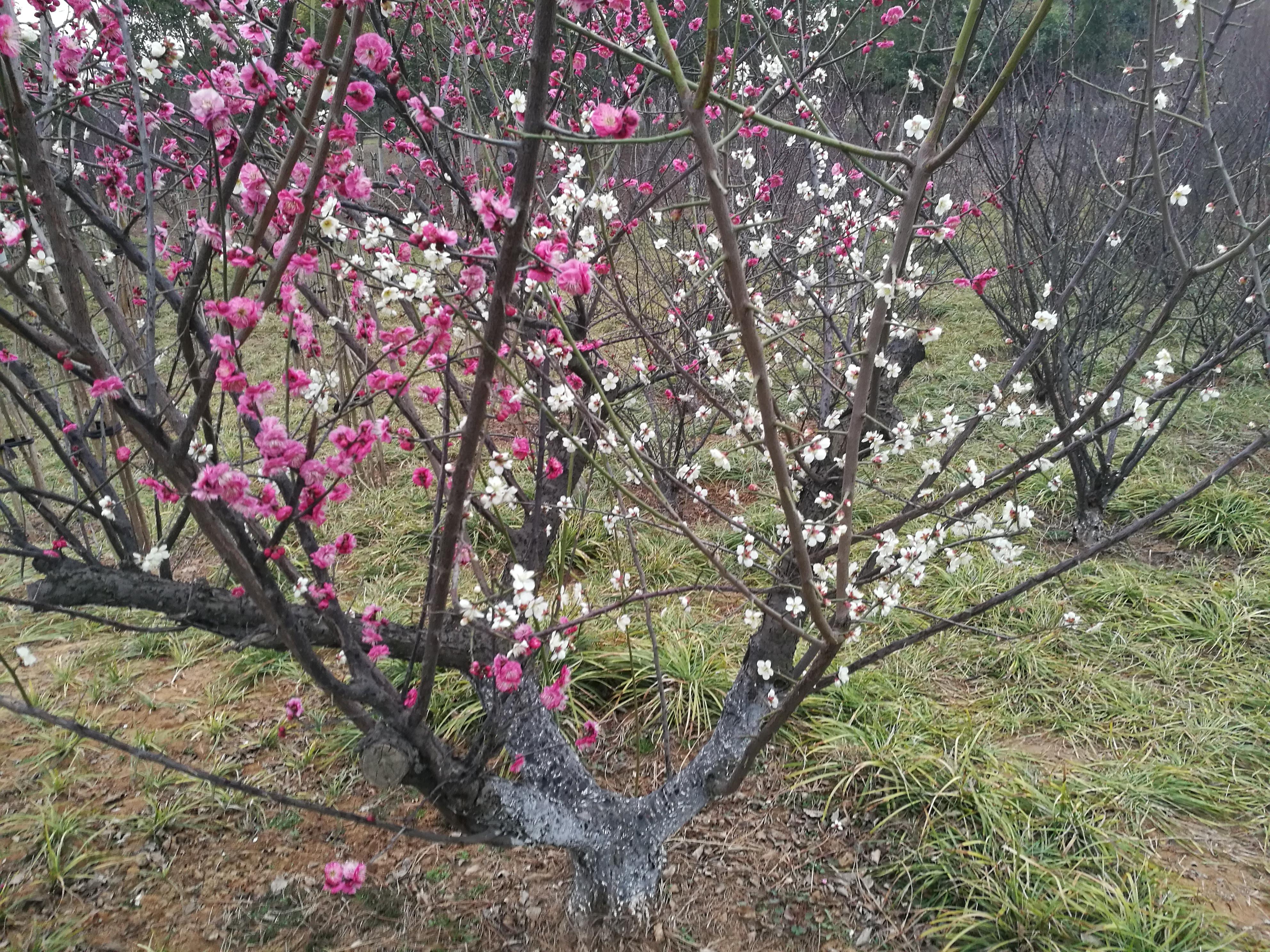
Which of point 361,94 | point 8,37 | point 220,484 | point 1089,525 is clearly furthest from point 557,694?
point 1089,525

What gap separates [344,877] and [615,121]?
152 centimetres

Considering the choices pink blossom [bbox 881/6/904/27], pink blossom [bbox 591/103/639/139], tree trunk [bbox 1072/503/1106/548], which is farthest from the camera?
tree trunk [bbox 1072/503/1106/548]

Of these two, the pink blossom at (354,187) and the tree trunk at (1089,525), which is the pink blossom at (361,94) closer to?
the pink blossom at (354,187)

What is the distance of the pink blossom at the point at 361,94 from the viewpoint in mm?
1070

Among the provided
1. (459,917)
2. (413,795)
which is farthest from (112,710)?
(459,917)

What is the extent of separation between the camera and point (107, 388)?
1086 millimetres

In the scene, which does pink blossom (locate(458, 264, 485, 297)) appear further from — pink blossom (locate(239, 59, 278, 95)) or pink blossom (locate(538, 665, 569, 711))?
pink blossom (locate(538, 665, 569, 711))

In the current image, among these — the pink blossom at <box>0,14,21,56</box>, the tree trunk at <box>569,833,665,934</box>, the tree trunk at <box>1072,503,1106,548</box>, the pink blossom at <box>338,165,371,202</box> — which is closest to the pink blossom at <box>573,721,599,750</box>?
the tree trunk at <box>569,833,665,934</box>

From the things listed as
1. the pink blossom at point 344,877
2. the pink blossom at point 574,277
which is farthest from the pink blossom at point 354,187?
the pink blossom at point 344,877

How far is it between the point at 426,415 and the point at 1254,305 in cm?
485

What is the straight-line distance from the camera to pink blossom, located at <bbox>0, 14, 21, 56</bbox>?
3.15 feet

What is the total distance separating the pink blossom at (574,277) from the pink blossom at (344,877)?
48.2 inches

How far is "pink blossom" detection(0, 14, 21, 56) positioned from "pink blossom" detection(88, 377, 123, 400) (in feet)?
1.41

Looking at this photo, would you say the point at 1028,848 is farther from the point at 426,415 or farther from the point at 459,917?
the point at 426,415
